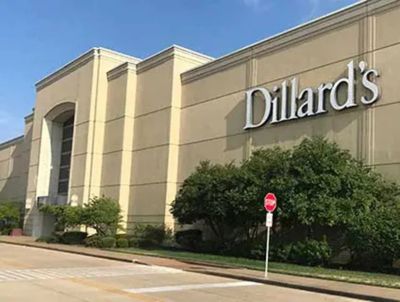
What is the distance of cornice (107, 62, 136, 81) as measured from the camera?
136 feet

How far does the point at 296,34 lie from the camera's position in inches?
1152

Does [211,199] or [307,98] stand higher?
[307,98]

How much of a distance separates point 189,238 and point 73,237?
11646 millimetres

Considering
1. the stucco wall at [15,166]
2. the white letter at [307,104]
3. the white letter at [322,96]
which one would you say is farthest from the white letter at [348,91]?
the stucco wall at [15,166]

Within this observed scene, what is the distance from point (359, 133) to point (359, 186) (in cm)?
346

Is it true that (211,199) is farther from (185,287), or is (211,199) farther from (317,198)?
(185,287)

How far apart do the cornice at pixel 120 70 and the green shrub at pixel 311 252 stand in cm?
2188

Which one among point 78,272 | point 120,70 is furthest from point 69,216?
point 78,272

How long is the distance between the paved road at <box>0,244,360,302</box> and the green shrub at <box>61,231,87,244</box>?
18.8 metres

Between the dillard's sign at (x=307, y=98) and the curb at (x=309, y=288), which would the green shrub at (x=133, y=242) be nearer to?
the dillard's sign at (x=307, y=98)

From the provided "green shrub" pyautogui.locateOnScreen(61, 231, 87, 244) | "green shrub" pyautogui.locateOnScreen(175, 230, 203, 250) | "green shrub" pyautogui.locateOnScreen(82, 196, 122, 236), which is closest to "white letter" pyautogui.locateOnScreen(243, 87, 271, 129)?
"green shrub" pyautogui.locateOnScreen(175, 230, 203, 250)

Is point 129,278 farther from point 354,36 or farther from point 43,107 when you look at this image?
point 43,107

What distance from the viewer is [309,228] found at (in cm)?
2462

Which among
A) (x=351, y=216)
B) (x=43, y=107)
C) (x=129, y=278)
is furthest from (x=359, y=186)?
(x=43, y=107)
